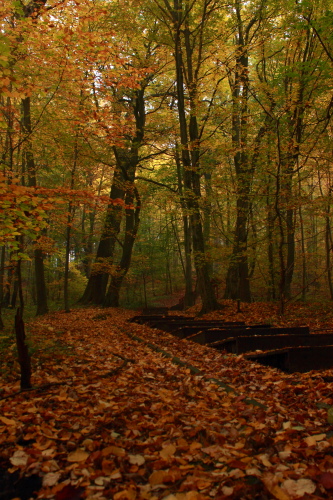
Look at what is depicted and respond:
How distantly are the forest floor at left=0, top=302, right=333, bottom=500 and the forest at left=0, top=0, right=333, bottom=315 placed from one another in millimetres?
2495

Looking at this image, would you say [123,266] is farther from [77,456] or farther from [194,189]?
[77,456]

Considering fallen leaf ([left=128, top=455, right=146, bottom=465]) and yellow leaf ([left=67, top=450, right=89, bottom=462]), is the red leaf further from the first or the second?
fallen leaf ([left=128, top=455, right=146, bottom=465])

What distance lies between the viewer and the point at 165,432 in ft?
10.0

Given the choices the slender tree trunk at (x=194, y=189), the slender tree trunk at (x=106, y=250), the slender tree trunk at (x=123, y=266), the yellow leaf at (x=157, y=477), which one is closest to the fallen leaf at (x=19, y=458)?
the yellow leaf at (x=157, y=477)

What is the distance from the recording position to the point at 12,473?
241cm

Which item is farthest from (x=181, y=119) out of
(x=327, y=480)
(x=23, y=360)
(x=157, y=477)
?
(x=327, y=480)

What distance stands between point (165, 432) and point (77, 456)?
32.4 inches

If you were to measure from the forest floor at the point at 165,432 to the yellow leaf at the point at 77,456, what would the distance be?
0.01 meters

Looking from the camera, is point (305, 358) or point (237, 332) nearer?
point (305, 358)

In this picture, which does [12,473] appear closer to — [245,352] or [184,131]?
[245,352]

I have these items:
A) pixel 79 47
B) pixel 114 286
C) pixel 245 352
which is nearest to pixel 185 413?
pixel 245 352

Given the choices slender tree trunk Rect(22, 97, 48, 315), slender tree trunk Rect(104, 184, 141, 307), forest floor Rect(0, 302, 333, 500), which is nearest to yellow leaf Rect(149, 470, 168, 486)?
forest floor Rect(0, 302, 333, 500)

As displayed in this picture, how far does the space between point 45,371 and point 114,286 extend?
13456 mm

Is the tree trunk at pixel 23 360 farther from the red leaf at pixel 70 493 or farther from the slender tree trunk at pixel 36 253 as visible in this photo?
the slender tree trunk at pixel 36 253
